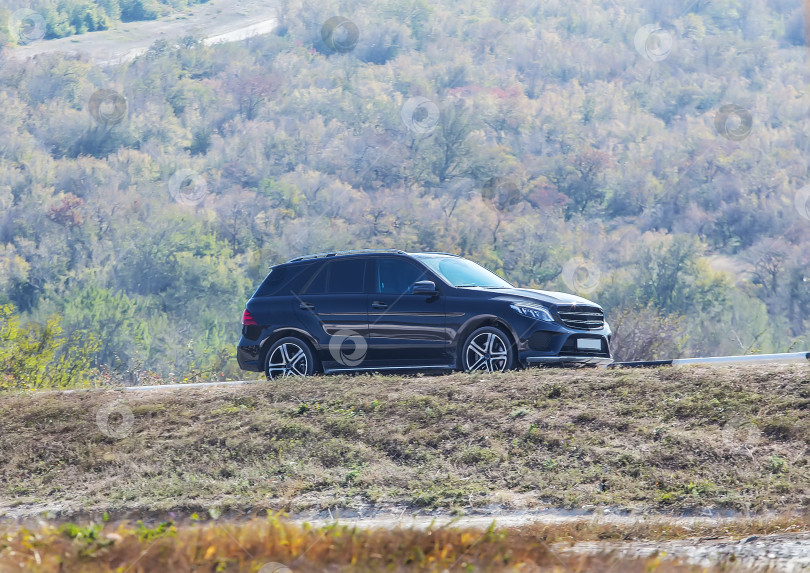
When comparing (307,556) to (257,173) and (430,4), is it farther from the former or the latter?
(430,4)

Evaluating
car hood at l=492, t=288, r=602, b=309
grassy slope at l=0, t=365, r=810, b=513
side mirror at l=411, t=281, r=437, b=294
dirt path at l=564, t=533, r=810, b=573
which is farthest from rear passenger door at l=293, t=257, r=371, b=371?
dirt path at l=564, t=533, r=810, b=573

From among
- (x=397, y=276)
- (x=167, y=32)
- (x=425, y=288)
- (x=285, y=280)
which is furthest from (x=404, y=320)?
(x=167, y=32)

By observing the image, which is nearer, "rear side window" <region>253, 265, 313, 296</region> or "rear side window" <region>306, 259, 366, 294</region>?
"rear side window" <region>306, 259, 366, 294</region>

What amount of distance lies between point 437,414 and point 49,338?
556 inches

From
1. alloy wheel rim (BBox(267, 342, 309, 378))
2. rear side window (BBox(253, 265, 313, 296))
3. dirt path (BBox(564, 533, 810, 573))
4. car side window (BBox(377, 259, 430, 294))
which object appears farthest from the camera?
rear side window (BBox(253, 265, 313, 296))

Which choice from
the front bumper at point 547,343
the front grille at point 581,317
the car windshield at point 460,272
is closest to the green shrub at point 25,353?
the car windshield at point 460,272

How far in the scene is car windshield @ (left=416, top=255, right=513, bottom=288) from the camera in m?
13.4

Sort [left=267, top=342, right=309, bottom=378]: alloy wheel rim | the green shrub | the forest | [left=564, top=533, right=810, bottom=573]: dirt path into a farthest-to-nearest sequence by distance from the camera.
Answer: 1. the forest
2. the green shrub
3. [left=267, top=342, right=309, bottom=378]: alloy wheel rim
4. [left=564, top=533, right=810, bottom=573]: dirt path

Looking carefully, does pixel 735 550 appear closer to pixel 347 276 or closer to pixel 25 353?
pixel 347 276

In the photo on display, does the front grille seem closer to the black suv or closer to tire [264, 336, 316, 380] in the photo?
the black suv

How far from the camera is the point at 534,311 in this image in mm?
12547

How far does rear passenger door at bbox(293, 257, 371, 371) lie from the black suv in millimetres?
13

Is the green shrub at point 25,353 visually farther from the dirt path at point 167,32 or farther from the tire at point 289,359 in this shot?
the dirt path at point 167,32

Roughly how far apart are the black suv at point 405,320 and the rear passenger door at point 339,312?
0.01 metres
